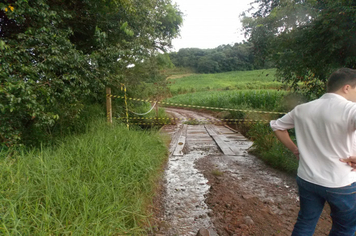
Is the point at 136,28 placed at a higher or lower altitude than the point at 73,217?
higher

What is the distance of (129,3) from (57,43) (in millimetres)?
2097

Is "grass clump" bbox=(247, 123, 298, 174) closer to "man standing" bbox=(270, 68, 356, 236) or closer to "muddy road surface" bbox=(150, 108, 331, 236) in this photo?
"muddy road surface" bbox=(150, 108, 331, 236)

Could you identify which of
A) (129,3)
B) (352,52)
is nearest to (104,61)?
(129,3)

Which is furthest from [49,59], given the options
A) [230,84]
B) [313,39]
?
[230,84]

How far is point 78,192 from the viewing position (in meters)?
2.59

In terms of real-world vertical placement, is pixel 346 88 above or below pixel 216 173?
above

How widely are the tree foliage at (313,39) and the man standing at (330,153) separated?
3.50m

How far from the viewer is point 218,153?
6.50m

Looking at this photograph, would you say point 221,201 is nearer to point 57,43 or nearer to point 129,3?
point 57,43

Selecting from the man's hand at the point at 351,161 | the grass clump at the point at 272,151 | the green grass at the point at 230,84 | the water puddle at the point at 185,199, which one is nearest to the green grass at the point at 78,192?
the water puddle at the point at 185,199

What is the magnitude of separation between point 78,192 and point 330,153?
96.4 inches

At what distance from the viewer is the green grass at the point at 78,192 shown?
2.10 meters

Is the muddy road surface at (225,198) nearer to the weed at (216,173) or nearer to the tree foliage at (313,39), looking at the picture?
the weed at (216,173)

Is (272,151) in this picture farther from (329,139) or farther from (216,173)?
(329,139)
